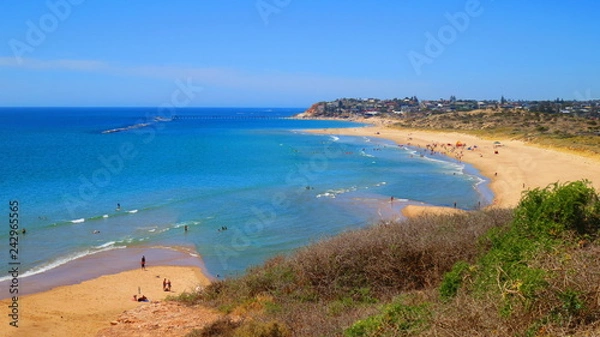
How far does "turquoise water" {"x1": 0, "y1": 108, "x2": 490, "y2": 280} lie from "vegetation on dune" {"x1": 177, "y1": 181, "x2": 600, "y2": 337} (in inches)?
333

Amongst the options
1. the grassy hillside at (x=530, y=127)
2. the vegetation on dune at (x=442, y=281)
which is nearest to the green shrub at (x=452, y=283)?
the vegetation on dune at (x=442, y=281)

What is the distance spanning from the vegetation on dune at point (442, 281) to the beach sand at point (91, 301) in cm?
337

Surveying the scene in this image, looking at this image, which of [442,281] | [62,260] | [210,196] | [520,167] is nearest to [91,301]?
[62,260]

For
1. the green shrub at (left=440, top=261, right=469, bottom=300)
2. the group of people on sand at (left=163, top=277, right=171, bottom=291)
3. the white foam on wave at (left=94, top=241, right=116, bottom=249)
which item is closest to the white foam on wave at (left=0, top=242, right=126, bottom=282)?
Result: the white foam on wave at (left=94, top=241, right=116, bottom=249)

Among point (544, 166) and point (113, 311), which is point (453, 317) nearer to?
point (113, 311)

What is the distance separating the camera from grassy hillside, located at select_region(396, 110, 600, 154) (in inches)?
2478

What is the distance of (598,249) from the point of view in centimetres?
886

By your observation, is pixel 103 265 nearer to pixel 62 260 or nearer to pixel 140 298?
pixel 62 260

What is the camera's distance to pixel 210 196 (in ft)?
129

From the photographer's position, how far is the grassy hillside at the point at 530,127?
62.9m

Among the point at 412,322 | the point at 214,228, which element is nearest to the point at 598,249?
the point at 412,322

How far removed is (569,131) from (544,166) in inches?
1297

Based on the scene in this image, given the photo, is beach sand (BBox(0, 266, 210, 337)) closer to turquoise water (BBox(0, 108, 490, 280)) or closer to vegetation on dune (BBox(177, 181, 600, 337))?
turquoise water (BBox(0, 108, 490, 280))

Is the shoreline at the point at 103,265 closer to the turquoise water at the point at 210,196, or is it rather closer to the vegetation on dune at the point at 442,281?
the turquoise water at the point at 210,196
